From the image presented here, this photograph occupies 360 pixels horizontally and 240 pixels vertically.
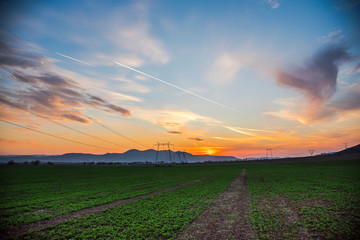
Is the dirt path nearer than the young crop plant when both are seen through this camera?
Yes

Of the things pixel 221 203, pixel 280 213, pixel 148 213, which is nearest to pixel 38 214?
pixel 148 213

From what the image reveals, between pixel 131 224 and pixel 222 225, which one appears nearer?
pixel 222 225

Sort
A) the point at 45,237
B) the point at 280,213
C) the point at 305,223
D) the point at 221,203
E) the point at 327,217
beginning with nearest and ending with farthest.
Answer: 1. the point at 45,237
2. the point at 305,223
3. the point at 327,217
4. the point at 280,213
5. the point at 221,203

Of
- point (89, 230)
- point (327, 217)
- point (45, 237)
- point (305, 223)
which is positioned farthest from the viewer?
point (327, 217)

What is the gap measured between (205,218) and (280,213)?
23.9 ft

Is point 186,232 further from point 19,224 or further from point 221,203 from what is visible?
point 19,224

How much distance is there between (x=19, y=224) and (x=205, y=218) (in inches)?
610

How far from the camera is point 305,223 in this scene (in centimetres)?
1352

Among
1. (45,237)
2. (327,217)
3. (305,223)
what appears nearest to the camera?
(45,237)

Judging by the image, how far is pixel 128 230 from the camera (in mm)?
12414

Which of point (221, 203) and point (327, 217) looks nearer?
point (327, 217)

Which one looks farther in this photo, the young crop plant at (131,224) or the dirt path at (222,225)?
the young crop plant at (131,224)

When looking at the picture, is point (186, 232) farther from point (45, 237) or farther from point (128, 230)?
point (45, 237)

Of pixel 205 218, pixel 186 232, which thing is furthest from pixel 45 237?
pixel 205 218
